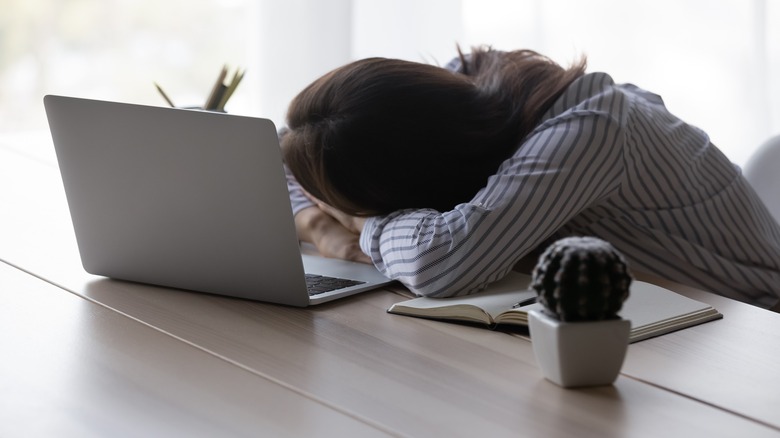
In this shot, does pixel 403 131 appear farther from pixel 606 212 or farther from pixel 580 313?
pixel 580 313

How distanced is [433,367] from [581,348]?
15 cm

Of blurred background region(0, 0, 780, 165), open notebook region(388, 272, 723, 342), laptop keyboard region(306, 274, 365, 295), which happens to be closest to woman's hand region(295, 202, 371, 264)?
laptop keyboard region(306, 274, 365, 295)

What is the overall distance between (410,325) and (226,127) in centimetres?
30

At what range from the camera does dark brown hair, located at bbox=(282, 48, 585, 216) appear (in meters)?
1.25

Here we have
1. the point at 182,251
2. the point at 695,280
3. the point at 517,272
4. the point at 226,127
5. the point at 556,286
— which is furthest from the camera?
the point at 695,280

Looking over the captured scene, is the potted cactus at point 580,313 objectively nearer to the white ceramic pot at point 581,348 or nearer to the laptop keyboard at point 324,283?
the white ceramic pot at point 581,348

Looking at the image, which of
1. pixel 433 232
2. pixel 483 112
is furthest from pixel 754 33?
pixel 433 232

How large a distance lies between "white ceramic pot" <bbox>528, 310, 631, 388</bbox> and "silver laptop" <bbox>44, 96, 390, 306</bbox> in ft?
1.10

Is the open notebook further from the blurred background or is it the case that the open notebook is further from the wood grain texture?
the blurred background

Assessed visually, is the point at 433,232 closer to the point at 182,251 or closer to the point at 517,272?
the point at 517,272

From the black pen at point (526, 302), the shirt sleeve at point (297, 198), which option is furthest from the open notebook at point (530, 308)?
the shirt sleeve at point (297, 198)

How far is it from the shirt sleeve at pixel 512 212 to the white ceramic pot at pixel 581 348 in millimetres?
264

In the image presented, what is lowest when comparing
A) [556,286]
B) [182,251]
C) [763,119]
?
[763,119]

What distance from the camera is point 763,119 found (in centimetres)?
239
